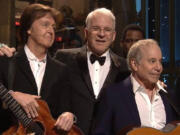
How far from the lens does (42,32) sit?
304 cm

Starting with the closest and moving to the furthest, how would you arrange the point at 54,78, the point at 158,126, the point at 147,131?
the point at 147,131 < the point at 158,126 < the point at 54,78

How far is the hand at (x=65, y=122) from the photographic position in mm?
2756

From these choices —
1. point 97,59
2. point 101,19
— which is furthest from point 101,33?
point 97,59

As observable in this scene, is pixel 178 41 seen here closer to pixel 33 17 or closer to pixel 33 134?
pixel 33 17

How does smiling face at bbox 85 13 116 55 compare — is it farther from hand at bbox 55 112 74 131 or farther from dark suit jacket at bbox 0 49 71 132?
hand at bbox 55 112 74 131

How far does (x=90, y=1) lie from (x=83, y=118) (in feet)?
12.9

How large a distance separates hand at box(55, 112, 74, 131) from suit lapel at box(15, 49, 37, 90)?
1.06 ft

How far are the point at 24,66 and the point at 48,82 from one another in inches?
9.2

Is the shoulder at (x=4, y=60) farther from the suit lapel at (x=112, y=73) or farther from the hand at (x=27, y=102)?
the suit lapel at (x=112, y=73)

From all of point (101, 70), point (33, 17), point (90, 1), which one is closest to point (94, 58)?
point (101, 70)

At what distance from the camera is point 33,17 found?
120 inches

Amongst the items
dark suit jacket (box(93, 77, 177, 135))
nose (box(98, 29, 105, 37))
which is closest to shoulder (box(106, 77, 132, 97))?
dark suit jacket (box(93, 77, 177, 135))

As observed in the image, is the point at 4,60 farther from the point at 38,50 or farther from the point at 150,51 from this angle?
the point at 150,51

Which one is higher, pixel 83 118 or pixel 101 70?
pixel 101 70
